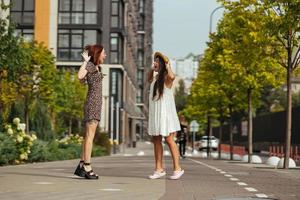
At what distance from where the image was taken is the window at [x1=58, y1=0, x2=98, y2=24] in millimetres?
66312

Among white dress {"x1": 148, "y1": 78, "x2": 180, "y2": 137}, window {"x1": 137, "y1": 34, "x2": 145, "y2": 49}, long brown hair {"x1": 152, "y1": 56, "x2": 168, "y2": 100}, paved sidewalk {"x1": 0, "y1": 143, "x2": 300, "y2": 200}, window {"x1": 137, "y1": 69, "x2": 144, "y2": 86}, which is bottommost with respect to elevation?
paved sidewalk {"x1": 0, "y1": 143, "x2": 300, "y2": 200}

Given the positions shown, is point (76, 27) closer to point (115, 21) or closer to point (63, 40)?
point (63, 40)

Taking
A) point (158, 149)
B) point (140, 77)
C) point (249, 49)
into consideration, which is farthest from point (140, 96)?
point (158, 149)

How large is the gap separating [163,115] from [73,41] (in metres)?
54.8

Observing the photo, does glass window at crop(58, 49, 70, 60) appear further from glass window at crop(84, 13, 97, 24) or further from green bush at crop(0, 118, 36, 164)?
green bush at crop(0, 118, 36, 164)

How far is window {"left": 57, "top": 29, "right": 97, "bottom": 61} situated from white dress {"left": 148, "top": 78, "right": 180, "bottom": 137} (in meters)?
54.3

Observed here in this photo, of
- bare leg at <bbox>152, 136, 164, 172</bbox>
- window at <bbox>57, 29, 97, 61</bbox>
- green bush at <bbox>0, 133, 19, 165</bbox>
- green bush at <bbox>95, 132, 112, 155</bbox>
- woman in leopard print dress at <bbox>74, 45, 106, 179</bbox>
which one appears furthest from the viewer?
window at <bbox>57, 29, 97, 61</bbox>

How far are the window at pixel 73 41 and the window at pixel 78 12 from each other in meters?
1.00

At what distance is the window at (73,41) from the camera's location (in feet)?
216

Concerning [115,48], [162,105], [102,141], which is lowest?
[102,141]

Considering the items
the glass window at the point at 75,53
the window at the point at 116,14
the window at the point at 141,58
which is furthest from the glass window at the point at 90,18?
the window at the point at 141,58

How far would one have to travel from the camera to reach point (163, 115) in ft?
39.3

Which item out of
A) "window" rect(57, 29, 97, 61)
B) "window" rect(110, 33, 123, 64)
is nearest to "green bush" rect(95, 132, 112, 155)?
"window" rect(57, 29, 97, 61)

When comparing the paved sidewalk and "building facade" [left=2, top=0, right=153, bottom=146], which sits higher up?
"building facade" [left=2, top=0, right=153, bottom=146]
